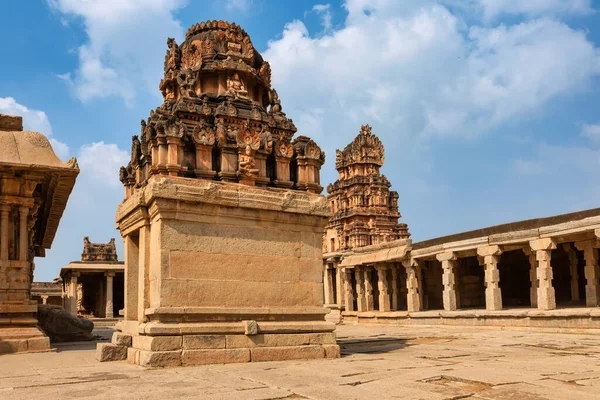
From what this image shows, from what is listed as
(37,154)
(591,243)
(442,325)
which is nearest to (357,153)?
(442,325)

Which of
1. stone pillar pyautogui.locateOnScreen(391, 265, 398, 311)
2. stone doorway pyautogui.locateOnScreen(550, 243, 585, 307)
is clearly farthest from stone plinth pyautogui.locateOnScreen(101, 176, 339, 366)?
stone pillar pyautogui.locateOnScreen(391, 265, 398, 311)

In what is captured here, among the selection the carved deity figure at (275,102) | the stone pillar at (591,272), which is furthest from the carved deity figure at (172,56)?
the stone pillar at (591,272)

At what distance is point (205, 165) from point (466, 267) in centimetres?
2050

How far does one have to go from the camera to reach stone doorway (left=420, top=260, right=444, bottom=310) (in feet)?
96.0

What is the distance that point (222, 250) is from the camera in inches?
334

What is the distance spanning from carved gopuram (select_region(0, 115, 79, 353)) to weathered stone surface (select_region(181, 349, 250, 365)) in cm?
530

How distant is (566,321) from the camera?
17078 mm

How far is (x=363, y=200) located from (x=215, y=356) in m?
46.7

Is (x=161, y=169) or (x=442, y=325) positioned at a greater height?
(x=161, y=169)

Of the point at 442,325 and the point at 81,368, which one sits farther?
the point at 442,325

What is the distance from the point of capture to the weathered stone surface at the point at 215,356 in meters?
7.76

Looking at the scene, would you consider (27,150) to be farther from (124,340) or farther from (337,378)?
(337,378)

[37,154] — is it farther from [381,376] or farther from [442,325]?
[442,325]

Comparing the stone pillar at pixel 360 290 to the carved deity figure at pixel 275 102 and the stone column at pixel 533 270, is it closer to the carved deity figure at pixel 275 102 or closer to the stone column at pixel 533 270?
the stone column at pixel 533 270
